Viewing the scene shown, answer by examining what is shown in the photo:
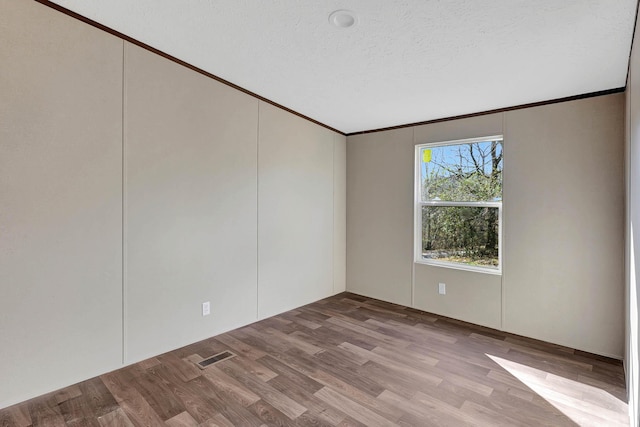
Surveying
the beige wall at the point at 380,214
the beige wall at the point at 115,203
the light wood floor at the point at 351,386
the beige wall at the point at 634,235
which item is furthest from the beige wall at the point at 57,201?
the beige wall at the point at 634,235

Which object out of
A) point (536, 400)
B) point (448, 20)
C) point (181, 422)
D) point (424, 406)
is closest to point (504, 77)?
point (448, 20)

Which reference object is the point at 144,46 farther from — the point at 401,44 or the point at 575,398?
the point at 575,398

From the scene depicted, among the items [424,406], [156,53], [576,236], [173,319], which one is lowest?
[424,406]

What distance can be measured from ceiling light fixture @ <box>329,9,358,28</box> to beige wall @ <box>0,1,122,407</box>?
164 centimetres

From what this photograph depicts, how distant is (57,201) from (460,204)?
3.74 m

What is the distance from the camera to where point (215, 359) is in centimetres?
262

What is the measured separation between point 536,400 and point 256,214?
279 cm

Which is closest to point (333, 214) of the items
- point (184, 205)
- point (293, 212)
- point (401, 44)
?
point (293, 212)

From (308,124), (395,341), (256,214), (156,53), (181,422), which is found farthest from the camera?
(308,124)

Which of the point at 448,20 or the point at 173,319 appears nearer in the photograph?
the point at 448,20

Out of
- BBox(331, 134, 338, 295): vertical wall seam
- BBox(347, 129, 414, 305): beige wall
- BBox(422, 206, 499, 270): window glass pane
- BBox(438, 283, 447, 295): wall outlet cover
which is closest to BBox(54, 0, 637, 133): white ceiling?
BBox(347, 129, 414, 305): beige wall

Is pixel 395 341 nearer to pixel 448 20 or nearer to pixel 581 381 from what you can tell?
pixel 581 381

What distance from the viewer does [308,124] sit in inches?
160

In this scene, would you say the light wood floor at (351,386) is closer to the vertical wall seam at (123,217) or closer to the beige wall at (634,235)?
the vertical wall seam at (123,217)
